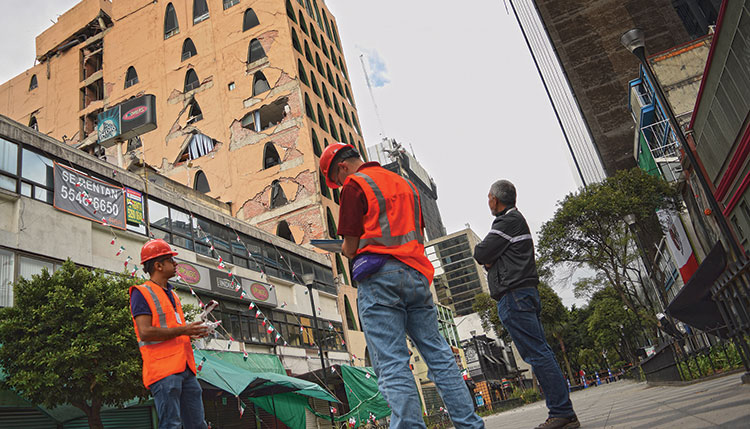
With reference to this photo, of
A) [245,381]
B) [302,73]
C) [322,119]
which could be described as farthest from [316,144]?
[245,381]

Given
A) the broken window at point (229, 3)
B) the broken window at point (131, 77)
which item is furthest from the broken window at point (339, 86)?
the broken window at point (131, 77)

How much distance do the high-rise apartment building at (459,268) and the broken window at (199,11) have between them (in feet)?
307

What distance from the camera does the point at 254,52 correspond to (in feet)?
118

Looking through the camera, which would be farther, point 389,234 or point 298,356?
point 298,356

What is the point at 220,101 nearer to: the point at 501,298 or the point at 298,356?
the point at 298,356

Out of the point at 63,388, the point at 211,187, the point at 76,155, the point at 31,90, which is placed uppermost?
the point at 31,90

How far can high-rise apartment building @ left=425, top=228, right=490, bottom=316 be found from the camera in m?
A: 126

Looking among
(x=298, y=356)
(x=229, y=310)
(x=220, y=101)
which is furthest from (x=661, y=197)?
(x=220, y=101)

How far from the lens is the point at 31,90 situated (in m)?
43.0

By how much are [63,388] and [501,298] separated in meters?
8.60

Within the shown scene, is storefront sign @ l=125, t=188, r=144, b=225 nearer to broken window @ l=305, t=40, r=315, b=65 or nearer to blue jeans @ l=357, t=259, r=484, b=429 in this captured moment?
blue jeans @ l=357, t=259, r=484, b=429

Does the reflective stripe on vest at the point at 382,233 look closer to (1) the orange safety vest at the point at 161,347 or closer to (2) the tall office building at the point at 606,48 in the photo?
(1) the orange safety vest at the point at 161,347

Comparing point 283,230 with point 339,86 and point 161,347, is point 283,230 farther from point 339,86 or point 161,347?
point 161,347

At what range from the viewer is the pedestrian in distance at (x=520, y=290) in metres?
3.86
